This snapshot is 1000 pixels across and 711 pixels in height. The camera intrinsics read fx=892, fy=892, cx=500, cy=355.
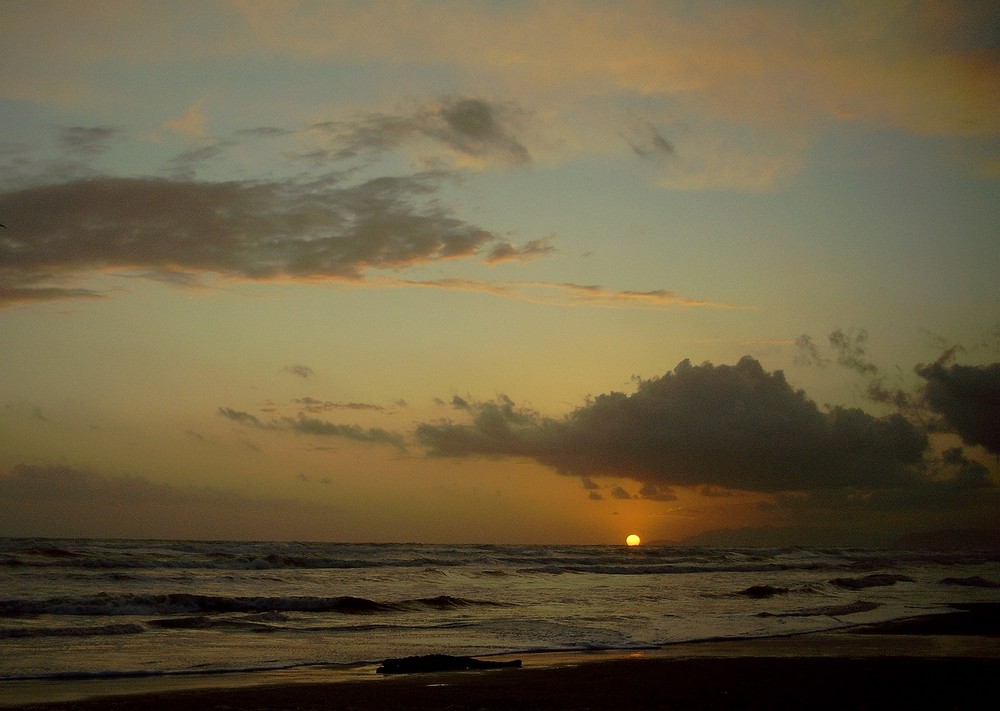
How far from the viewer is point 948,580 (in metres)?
43.4

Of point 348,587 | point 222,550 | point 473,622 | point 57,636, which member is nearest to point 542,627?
point 473,622

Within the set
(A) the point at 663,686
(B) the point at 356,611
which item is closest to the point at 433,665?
(A) the point at 663,686

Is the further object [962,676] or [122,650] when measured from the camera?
A: [122,650]

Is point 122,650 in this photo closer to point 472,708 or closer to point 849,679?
point 472,708

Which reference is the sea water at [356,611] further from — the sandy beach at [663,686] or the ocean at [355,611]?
the sandy beach at [663,686]

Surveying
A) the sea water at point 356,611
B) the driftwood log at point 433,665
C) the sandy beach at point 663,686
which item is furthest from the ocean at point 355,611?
the sandy beach at point 663,686

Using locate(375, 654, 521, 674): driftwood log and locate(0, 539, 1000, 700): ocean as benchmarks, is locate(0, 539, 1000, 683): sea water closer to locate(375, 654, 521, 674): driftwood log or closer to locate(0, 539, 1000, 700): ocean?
locate(0, 539, 1000, 700): ocean

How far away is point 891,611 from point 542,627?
11932 millimetres

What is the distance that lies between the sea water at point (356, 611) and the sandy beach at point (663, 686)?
8.47ft

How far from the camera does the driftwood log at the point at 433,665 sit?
14.2 metres

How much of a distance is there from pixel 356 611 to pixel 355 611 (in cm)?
3

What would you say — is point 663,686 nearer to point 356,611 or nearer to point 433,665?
point 433,665

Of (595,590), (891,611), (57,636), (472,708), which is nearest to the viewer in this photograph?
(472,708)

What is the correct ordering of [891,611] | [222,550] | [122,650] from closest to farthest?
1. [122,650]
2. [891,611]
3. [222,550]
